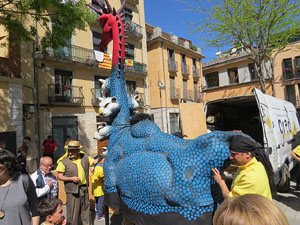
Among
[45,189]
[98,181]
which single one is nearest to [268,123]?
[98,181]

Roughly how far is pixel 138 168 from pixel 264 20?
10.1m

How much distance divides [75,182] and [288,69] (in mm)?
23048

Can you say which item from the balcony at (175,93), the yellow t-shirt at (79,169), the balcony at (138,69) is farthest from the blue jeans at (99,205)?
the balcony at (175,93)

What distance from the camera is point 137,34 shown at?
18188 millimetres

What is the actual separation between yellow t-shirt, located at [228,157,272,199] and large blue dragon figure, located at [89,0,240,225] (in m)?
0.22

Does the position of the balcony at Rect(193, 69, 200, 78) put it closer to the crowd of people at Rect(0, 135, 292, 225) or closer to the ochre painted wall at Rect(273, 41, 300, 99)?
the ochre painted wall at Rect(273, 41, 300, 99)

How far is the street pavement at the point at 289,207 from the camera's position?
4.22 m

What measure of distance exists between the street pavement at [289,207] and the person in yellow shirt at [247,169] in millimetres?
2845

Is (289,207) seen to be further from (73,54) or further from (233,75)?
(233,75)

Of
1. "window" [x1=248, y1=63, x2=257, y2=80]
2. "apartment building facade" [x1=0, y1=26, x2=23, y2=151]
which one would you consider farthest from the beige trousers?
"window" [x1=248, y1=63, x2=257, y2=80]

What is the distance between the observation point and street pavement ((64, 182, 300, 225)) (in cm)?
422

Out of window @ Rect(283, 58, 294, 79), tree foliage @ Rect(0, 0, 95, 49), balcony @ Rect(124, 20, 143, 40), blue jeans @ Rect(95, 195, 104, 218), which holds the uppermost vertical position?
balcony @ Rect(124, 20, 143, 40)

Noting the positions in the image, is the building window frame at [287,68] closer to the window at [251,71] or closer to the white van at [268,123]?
the window at [251,71]

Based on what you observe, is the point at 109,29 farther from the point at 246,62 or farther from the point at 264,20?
the point at 246,62
